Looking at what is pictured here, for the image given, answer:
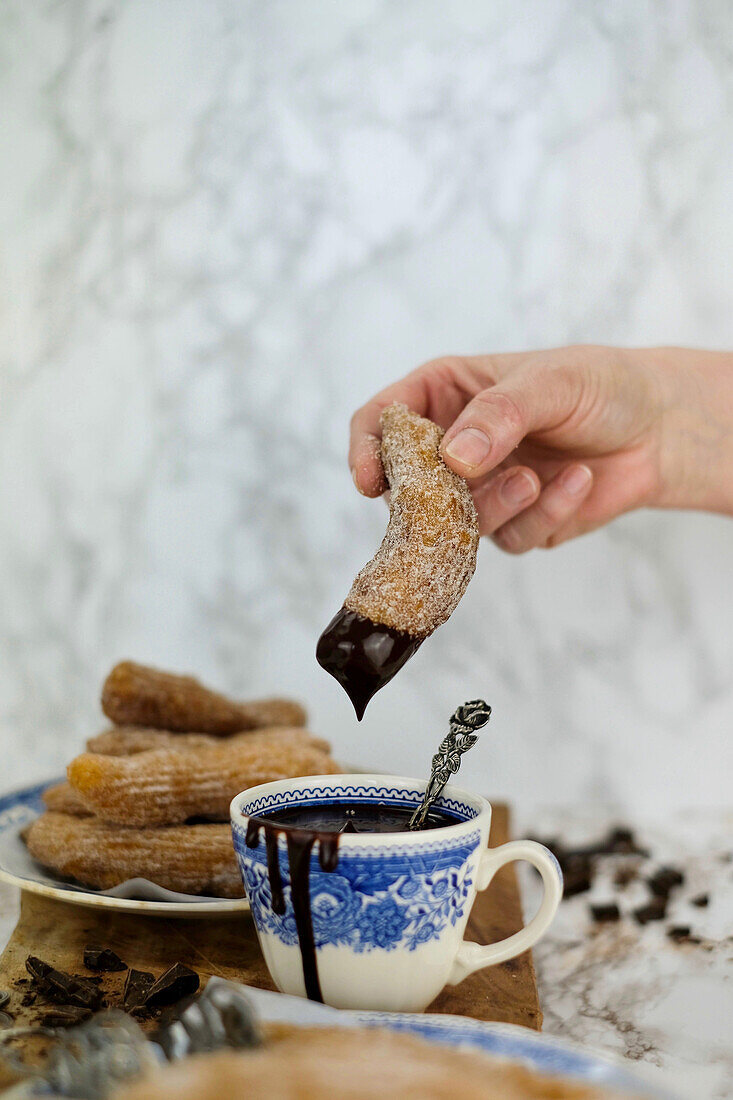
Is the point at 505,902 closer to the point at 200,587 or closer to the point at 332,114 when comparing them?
the point at 200,587

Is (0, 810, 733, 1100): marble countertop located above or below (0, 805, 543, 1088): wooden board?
below

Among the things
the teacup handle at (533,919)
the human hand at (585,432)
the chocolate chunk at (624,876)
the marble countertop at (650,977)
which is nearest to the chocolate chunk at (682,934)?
the marble countertop at (650,977)

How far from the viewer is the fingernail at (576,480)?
4.00ft

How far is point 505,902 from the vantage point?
3.00 ft

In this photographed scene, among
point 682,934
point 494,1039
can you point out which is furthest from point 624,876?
point 494,1039

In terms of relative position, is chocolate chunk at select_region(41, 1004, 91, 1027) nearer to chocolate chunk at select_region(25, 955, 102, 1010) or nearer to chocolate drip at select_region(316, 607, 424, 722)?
chocolate chunk at select_region(25, 955, 102, 1010)

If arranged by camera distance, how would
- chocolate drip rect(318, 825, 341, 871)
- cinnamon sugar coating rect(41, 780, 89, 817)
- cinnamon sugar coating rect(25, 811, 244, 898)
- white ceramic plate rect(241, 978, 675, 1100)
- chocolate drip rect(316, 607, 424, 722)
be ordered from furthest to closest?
cinnamon sugar coating rect(41, 780, 89, 817), cinnamon sugar coating rect(25, 811, 244, 898), chocolate drip rect(316, 607, 424, 722), chocolate drip rect(318, 825, 341, 871), white ceramic plate rect(241, 978, 675, 1100)

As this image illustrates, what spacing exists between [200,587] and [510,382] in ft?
2.49

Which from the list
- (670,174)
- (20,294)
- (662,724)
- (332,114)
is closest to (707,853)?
(662,724)

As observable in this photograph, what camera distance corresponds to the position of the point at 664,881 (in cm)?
114

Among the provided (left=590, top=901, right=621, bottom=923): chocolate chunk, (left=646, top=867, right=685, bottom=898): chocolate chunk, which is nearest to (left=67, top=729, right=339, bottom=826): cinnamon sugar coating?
(left=590, top=901, right=621, bottom=923): chocolate chunk

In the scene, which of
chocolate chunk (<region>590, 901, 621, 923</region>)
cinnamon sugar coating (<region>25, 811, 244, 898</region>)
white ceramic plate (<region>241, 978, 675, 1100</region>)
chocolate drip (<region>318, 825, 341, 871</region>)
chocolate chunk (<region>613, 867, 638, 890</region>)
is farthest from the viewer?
chocolate chunk (<region>613, 867, 638, 890</region>)

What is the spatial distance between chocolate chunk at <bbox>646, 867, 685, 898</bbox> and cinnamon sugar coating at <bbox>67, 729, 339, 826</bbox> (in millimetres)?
460

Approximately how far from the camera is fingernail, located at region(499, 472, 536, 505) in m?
1.16
